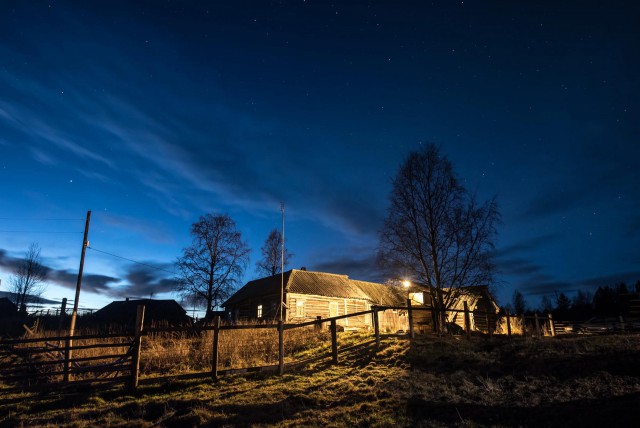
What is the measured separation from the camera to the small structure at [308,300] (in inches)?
1283

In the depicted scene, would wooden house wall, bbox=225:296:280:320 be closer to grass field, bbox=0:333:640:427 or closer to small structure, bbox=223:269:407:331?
small structure, bbox=223:269:407:331

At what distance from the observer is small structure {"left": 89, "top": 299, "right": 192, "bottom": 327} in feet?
143

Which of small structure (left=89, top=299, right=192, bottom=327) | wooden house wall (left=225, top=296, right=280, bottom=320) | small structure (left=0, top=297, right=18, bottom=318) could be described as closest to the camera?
wooden house wall (left=225, top=296, right=280, bottom=320)

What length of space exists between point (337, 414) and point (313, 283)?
2792cm

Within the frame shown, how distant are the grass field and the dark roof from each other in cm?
2040

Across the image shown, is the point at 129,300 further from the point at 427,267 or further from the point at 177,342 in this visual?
the point at 427,267

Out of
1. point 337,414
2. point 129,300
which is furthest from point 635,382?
point 129,300

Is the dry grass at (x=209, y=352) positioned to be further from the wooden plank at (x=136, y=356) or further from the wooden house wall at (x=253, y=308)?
the wooden house wall at (x=253, y=308)

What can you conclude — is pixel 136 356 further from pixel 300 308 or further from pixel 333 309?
pixel 333 309

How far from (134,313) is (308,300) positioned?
25.3 meters

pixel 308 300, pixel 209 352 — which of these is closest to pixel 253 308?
pixel 308 300

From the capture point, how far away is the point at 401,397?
896 cm

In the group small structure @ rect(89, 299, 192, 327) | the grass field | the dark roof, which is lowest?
the grass field

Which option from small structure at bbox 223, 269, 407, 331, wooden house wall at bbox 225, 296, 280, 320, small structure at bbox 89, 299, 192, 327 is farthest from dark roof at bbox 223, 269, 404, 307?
small structure at bbox 89, 299, 192, 327
